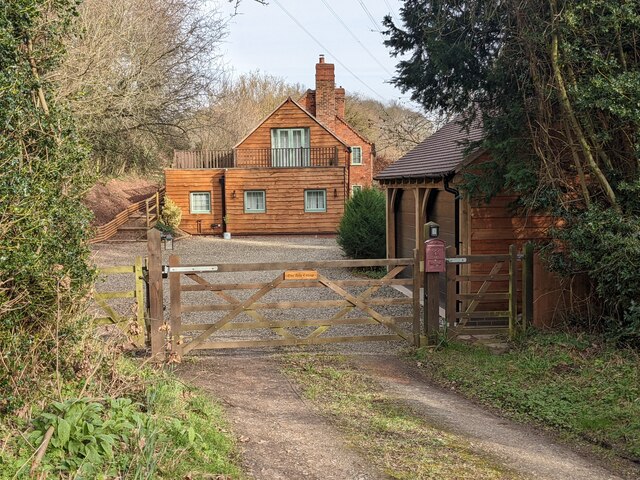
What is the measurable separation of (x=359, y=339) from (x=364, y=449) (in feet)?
13.5

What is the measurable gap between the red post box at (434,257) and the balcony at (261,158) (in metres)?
25.2

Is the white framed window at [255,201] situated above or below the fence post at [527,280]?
above

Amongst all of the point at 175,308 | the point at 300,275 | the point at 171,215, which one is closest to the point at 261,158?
the point at 171,215

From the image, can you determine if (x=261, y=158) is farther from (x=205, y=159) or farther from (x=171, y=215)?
(x=171, y=215)

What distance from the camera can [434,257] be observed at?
9750 millimetres

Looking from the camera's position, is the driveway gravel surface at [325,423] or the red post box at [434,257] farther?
the red post box at [434,257]

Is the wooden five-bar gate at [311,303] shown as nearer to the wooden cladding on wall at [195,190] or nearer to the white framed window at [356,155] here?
the wooden cladding on wall at [195,190]

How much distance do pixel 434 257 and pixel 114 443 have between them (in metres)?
6.21

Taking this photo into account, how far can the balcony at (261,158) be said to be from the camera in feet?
113

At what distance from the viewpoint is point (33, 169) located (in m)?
5.59

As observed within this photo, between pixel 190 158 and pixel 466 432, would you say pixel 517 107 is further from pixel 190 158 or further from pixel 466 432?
pixel 190 158

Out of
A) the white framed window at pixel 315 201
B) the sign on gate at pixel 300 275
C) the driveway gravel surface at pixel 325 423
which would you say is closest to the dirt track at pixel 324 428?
the driveway gravel surface at pixel 325 423

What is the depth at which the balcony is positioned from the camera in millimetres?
34531

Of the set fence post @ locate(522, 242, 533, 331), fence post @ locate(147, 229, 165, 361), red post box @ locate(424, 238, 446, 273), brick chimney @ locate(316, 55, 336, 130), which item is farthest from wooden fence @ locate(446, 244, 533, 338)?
brick chimney @ locate(316, 55, 336, 130)
